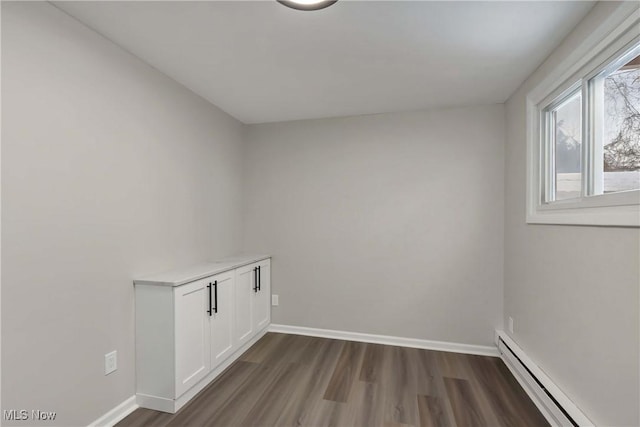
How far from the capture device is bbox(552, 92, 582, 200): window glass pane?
1865mm

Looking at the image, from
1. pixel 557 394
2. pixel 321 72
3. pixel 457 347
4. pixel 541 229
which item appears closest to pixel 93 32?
pixel 321 72

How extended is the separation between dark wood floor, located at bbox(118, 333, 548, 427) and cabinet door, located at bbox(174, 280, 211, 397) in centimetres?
18

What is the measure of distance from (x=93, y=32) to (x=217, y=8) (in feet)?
2.77

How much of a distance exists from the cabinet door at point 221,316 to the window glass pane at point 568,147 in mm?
2611

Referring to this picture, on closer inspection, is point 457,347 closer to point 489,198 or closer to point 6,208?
point 489,198

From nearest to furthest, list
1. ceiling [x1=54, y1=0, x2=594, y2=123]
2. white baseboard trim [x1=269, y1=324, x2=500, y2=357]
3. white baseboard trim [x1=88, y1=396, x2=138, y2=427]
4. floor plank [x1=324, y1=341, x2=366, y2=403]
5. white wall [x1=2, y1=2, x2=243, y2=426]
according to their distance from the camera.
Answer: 1. white wall [x1=2, y1=2, x2=243, y2=426]
2. ceiling [x1=54, y1=0, x2=594, y2=123]
3. white baseboard trim [x1=88, y1=396, x2=138, y2=427]
4. floor plank [x1=324, y1=341, x2=366, y2=403]
5. white baseboard trim [x1=269, y1=324, x2=500, y2=357]

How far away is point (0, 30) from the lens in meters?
1.35

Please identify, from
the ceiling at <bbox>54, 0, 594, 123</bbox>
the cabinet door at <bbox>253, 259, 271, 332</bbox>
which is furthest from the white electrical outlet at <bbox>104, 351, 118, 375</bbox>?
the ceiling at <bbox>54, 0, 594, 123</bbox>

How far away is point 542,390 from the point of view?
6.42 ft

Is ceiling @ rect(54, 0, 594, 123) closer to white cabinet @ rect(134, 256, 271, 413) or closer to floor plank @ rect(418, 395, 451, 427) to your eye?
white cabinet @ rect(134, 256, 271, 413)

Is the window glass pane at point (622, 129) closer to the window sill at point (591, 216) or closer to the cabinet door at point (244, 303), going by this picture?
the window sill at point (591, 216)

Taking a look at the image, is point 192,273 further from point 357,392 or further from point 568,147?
point 568,147

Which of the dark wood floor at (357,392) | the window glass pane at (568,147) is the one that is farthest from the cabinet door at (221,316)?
the window glass pane at (568,147)

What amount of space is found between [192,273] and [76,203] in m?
0.88
